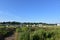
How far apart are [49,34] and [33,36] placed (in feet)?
9.30

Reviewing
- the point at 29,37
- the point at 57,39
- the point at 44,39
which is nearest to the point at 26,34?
the point at 29,37

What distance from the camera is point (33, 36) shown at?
21.8 m

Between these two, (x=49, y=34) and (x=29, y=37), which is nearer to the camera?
(x=29, y=37)

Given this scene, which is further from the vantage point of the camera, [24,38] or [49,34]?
[49,34]

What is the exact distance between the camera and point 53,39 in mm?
20078

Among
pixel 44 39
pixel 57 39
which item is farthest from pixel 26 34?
pixel 57 39

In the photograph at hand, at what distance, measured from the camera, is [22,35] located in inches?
867

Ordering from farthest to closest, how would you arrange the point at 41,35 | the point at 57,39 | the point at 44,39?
the point at 41,35
the point at 44,39
the point at 57,39

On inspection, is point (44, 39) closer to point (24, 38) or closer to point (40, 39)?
point (40, 39)

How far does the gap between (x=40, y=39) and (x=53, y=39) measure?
7.88 ft

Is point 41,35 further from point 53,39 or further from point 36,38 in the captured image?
point 53,39

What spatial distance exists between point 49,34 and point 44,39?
7.77ft

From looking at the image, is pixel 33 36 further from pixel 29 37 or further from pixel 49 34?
pixel 49 34

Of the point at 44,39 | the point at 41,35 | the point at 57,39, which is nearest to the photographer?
the point at 57,39
